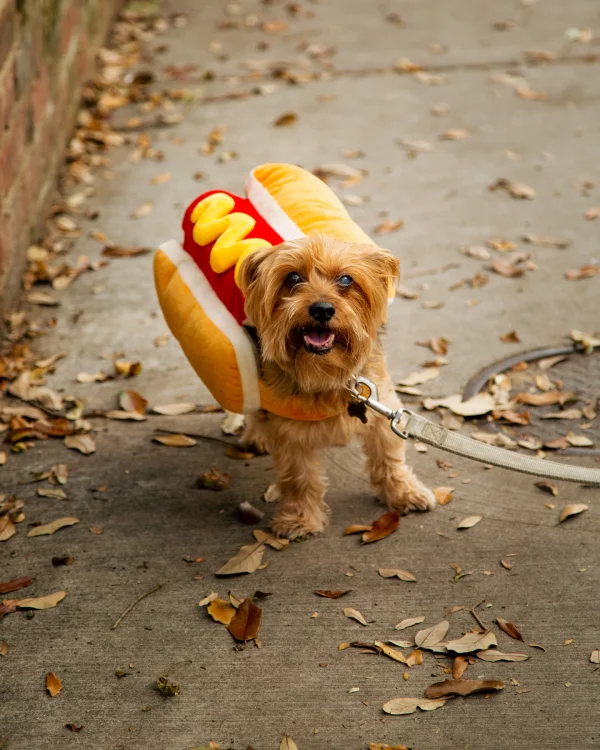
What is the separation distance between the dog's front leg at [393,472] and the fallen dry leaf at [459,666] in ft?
2.66

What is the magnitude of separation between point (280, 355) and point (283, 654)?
3.43 ft

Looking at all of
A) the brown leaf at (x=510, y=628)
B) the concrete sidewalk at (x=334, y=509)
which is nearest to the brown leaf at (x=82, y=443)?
the concrete sidewalk at (x=334, y=509)

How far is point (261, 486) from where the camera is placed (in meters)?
4.07

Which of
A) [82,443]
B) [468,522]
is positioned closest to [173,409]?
[82,443]

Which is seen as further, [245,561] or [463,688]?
[245,561]

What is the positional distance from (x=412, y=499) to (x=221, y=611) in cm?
91

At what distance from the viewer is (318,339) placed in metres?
3.19

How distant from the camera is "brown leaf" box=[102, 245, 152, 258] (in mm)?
5839

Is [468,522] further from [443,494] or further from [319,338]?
[319,338]

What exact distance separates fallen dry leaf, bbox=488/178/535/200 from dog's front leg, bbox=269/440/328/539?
3.14m

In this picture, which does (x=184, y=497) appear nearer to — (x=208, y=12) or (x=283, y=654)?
(x=283, y=654)

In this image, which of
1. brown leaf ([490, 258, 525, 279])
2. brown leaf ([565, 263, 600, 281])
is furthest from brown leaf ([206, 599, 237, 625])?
brown leaf ([565, 263, 600, 281])

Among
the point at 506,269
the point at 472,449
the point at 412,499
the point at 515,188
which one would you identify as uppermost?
the point at 472,449

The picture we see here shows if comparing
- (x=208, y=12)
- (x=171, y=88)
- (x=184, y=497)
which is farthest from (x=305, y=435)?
(x=208, y=12)
